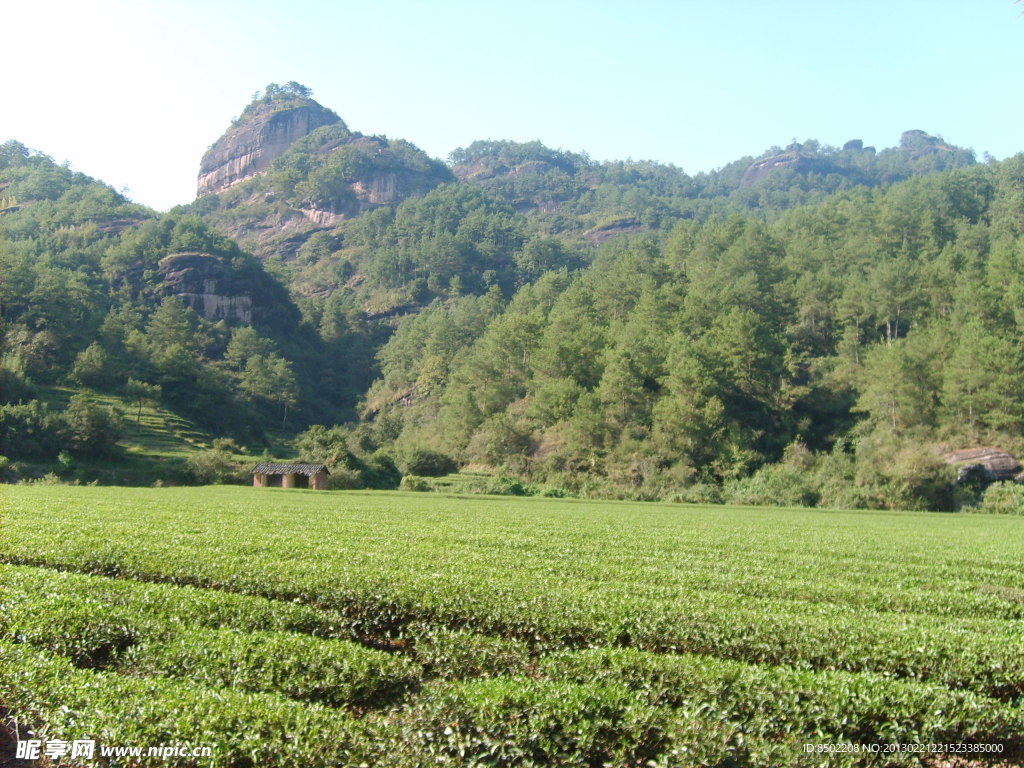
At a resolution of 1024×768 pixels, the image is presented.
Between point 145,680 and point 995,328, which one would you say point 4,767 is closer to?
point 145,680

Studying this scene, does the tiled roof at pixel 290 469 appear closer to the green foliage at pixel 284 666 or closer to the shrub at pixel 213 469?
the shrub at pixel 213 469

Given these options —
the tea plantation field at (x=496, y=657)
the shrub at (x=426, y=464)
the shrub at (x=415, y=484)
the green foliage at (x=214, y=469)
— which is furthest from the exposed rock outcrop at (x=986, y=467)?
the green foliage at (x=214, y=469)

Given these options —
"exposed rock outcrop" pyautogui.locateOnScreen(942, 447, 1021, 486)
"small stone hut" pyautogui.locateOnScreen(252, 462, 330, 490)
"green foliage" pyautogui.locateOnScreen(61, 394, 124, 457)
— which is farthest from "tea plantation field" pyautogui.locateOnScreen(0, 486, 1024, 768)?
"green foliage" pyautogui.locateOnScreen(61, 394, 124, 457)

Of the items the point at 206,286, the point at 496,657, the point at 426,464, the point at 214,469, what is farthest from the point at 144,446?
the point at 496,657

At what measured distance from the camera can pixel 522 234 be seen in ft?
650

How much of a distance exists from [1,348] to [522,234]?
13536cm

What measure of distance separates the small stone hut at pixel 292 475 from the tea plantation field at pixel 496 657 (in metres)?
46.7

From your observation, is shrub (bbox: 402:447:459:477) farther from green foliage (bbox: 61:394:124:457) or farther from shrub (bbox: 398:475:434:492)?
green foliage (bbox: 61:394:124:457)

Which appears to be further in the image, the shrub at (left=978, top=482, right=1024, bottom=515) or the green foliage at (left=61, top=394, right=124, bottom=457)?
the green foliage at (left=61, top=394, right=124, bottom=457)

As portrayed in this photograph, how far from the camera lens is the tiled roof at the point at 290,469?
67688 millimetres

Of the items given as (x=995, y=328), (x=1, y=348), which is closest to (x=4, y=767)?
(x=995, y=328)

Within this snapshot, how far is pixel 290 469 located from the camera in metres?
68.2

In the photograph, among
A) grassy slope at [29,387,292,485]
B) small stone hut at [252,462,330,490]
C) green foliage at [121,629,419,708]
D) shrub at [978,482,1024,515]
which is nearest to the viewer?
green foliage at [121,629,419,708]

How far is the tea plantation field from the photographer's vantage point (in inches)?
291
